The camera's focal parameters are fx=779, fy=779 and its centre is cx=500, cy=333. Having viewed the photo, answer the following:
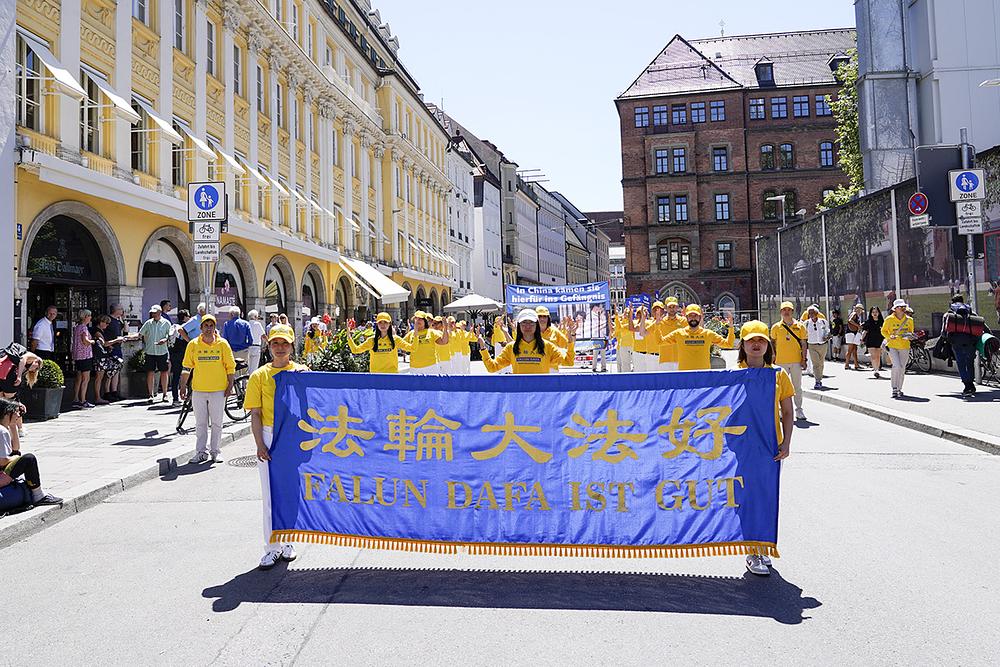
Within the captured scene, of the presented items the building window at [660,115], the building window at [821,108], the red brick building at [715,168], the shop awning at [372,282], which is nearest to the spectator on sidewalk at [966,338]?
the shop awning at [372,282]

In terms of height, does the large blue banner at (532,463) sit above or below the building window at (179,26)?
below

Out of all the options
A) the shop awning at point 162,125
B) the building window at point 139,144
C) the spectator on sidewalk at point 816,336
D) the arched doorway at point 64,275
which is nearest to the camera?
the arched doorway at point 64,275

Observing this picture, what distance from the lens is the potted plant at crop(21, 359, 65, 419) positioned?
1219 centimetres

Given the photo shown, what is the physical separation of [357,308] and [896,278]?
24.1 metres

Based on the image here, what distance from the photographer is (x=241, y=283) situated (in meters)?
25.1

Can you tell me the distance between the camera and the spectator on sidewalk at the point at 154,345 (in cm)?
1592

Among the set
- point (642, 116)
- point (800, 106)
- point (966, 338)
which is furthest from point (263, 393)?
point (800, 106)

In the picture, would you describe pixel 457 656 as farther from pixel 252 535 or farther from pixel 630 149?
pixel 630 149

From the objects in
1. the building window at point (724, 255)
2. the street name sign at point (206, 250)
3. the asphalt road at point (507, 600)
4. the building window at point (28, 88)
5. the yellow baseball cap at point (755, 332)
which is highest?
the building window at point (724, 255)

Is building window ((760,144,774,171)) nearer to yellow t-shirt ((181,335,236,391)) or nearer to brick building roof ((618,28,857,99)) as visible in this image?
Answer: brick building roof ((618,28,857,99))

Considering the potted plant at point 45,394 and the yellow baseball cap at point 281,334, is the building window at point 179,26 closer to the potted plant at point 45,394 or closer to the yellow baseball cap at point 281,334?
the potted plant at point 45,394

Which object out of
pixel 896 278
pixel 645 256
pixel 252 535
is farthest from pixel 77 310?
pixel 645 256

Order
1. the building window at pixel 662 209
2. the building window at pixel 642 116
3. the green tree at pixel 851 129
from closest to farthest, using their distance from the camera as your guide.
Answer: the green tree at pixel 851 129, the building window at pixel 642 116, the building window at pixel 662 209

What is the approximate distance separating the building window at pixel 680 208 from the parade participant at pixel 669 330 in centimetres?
5289
